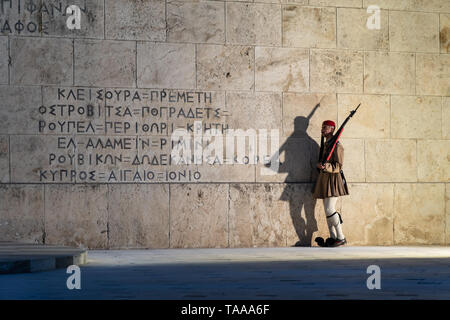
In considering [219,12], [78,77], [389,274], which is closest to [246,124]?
[219,12]

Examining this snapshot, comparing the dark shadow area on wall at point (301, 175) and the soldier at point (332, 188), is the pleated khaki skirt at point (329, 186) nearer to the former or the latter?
the soldier at point (332, 188)

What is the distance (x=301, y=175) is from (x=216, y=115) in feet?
6.52

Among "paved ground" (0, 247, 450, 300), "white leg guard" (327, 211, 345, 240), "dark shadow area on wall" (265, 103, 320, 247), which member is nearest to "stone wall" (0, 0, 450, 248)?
"dark shadow area on wall" (265, 103, 320, 247)

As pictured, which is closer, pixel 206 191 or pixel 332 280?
pixel 332 280

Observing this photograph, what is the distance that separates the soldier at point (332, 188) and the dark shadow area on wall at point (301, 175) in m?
0.31

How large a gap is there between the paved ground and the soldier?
1.05m

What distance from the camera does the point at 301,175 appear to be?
14.6 meters

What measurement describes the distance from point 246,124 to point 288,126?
83 centimetres

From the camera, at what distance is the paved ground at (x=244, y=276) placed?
23.3 ft

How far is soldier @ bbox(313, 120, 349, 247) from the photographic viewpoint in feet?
46.2

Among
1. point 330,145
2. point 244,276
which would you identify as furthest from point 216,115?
point 244,276

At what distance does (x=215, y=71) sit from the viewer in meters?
14.3

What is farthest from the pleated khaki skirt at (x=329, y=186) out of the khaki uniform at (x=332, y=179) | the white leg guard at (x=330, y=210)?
the white leg guard at (x=330, y=210)
